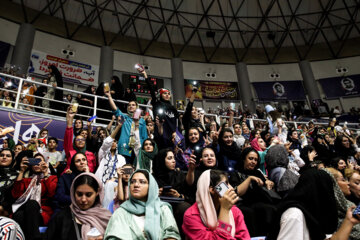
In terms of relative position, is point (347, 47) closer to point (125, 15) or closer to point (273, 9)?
point (273, 9)

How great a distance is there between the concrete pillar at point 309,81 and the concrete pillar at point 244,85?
363 cm

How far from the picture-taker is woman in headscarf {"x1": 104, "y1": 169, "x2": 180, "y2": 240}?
1.95 m

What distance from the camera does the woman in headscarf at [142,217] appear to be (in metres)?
1.95

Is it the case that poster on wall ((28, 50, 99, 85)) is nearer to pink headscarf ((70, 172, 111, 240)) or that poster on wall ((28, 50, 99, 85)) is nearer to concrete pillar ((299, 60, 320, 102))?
pink headscarf ((70, 172, 111, 240))

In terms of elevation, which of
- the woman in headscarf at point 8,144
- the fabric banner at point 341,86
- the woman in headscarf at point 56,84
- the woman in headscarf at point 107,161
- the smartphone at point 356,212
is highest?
the fabric banner at point 341,86

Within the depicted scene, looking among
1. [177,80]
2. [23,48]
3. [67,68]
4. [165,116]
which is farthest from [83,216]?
[177,80]

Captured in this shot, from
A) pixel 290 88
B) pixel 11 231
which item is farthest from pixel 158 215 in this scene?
pixel 290 88

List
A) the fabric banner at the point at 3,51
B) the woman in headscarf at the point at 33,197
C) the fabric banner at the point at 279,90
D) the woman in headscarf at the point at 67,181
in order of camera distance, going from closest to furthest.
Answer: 1. the woman in headscarf at the point at 33,197
2. the woman in headscarf at the point at 67,181
3. the fabric banner at the point at 3,51
4. the fabric banner at the point at 279,90

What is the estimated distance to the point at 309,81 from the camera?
15656mm

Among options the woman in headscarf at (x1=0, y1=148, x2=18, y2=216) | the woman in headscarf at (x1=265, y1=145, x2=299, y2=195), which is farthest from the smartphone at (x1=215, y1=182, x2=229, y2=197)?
the woman in headscarf at (x1=0, y1=148, x2=18, y2=216)

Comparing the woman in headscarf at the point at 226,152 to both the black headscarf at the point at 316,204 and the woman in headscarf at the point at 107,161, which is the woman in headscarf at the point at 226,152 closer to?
the woman in headscarf at the point at 107,161

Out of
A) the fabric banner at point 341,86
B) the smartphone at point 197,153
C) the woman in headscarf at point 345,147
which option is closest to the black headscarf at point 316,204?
the smartphone at point 197,153

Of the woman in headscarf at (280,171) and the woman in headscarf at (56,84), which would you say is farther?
the woman in headscarf at (56,84)

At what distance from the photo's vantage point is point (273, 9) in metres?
15.7
